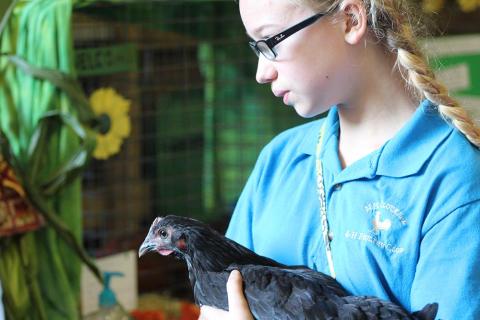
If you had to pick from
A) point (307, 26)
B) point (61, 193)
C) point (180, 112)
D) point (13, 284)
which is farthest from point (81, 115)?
point (307, 26)

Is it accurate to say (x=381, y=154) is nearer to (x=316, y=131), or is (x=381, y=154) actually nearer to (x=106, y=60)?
(x=316, y=131)

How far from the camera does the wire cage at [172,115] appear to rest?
1.97 meters

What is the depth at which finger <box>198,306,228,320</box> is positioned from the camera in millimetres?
973

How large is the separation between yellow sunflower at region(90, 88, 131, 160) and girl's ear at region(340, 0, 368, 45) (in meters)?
1.00

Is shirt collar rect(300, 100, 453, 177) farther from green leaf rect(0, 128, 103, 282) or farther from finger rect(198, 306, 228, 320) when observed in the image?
green leaf rect(0, 128, 103, 282)

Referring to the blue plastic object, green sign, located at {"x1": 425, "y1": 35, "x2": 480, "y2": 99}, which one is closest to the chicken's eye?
the blue plastic object

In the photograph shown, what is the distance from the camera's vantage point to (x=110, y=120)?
1907 mm

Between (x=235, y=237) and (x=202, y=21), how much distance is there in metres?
1.05

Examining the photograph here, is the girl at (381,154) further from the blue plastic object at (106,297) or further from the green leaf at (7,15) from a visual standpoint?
the blue plastic object at (106,297)

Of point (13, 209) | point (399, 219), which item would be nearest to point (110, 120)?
point (13, 209)

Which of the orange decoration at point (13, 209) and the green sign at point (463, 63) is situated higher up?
the green sign at point (463, 63)

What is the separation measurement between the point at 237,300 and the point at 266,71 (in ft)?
0.85

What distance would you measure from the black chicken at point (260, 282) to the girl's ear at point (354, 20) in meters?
0.27

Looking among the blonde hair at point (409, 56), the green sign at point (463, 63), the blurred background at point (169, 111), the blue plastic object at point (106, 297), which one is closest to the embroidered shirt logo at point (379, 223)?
the blonde hair at point (409, 56)
